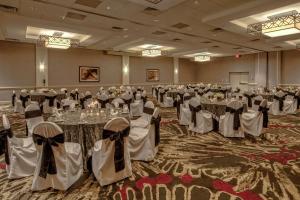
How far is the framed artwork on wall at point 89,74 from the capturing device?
1459 cm

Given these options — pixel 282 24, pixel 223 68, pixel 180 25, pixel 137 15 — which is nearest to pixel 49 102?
pixel 137 15

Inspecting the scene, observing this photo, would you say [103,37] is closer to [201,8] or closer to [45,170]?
[201,8]

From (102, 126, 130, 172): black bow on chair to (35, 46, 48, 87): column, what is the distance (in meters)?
11.3

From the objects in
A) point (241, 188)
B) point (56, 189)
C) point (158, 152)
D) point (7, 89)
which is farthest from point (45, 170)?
point (7, 89)

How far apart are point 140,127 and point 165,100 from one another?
264 inches

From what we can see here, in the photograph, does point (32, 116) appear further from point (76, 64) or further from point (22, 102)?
point (76, 64)

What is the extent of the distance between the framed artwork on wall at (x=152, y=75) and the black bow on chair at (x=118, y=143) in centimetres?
1495

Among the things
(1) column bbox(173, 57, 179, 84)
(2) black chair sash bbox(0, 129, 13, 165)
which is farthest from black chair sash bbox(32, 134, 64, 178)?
(1) column bbox(173, 57, 179, 84)

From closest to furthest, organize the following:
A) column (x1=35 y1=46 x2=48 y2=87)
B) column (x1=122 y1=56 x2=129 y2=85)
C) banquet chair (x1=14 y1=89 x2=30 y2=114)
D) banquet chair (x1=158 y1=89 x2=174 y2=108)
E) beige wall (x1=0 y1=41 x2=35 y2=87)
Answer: banquet chair (x1=14 y1=89 x2=30 y2=114) < banquet chair (x1=158 y1=89 x2=174 y2=108) < beige wall (x1=0 y1=41 x2=35 y2=87) < column (x1=35 y1=46 x2=48 y2=87) < column (x1=122 y1=56 x2=129 y2=85)

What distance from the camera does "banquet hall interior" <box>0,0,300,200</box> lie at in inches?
118

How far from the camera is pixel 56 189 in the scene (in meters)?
3.01

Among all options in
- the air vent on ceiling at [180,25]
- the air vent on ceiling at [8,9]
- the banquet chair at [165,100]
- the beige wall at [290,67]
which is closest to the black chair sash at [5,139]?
the air vent on ceiling at [8,9]

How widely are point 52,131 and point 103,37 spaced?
8.15 metres

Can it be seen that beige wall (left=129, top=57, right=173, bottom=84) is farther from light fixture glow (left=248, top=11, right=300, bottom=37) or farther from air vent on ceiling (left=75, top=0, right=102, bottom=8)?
air vent on ceiling (left=75, top=0, right=102, bottom=8)
